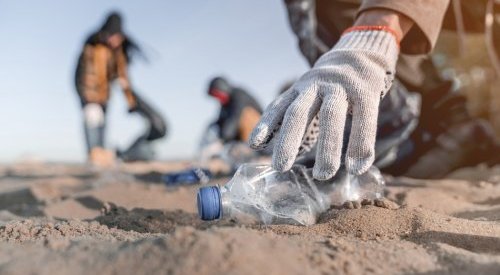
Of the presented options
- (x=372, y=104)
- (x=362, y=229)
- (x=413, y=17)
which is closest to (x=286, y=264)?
(x=362, y=229)

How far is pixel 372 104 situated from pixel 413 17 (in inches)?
20.2

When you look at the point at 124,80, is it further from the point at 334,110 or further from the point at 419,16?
the point at 334,110

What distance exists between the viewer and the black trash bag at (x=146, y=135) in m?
6.06

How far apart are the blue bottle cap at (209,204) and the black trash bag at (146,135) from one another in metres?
4.80

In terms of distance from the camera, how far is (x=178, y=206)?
2344 millimetres

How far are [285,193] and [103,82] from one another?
454cm

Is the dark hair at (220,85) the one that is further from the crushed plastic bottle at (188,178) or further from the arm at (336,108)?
the arm at (336,108)

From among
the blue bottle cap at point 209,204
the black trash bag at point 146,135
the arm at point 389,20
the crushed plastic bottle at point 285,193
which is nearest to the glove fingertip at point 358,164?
the crushed plastic bottle at point 285,193

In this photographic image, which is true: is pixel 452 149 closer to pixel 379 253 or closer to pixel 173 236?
pixel 379 253

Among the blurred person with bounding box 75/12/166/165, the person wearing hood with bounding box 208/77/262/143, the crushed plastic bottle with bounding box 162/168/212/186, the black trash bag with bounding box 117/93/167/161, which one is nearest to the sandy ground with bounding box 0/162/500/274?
the crushed plastic bottle with bounding box 162/168/212/186

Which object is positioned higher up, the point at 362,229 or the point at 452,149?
the point at 362,229

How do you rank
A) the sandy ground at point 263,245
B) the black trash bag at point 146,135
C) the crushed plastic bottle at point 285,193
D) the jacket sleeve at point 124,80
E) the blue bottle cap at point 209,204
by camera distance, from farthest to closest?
the black trash bag at point 146,135 → the jacket sleeve at point 124,80 → the crushed plastic bottle at point 285,193 → the blue bottle cap at point 209,204 → the sandy ground at point 263,245

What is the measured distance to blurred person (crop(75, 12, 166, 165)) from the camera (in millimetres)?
5652

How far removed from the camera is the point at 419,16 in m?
1.77
